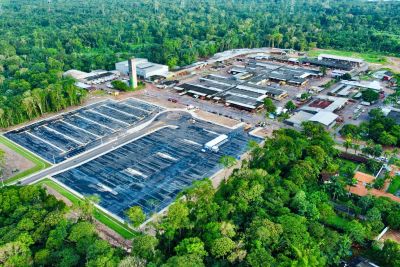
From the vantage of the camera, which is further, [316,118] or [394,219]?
[316,118]

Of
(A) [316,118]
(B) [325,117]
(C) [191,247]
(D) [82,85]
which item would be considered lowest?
(B) [325,117]

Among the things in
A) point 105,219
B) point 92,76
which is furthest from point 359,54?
point 105,219

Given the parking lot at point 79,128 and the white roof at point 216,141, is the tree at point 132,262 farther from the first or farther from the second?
the parking lot at point 79,128

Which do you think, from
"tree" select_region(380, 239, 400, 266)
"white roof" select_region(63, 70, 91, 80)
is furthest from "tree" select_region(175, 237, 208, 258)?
"white roof" select_region(63, 70, 91, 80)

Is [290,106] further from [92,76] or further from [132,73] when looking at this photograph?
[92,76]

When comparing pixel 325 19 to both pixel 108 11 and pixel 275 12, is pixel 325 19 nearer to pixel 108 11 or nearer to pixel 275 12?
pixel 275 12

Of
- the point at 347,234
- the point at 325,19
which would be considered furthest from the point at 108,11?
the point at 347,234

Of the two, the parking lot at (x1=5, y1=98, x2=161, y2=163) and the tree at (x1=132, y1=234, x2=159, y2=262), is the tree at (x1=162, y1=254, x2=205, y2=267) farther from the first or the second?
the parking lot at (x1=5, y1=98, x2=161, y2=163)
